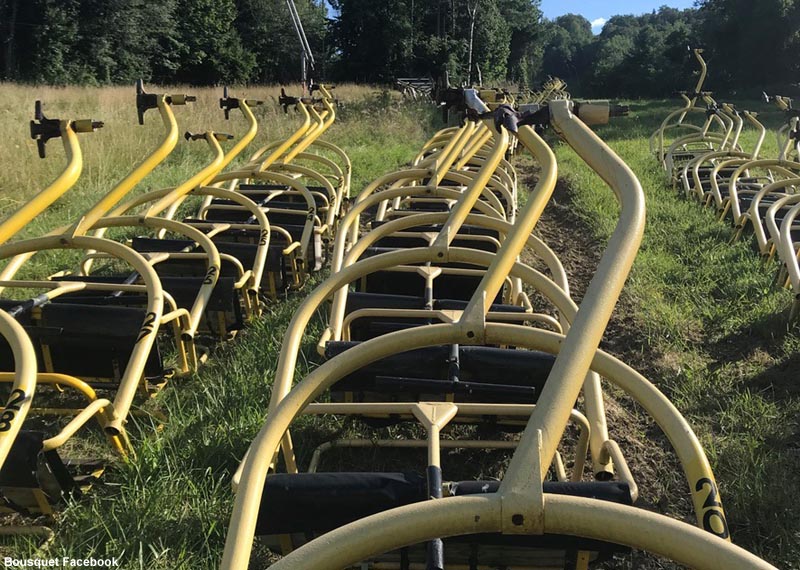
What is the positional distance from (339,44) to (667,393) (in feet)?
122

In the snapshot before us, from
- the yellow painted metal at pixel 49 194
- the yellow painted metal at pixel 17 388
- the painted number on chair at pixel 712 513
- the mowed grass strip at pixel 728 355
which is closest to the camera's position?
the painted number on chair at pixel 712 513

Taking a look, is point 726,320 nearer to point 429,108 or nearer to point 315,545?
point 315,545

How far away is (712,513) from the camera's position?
4.24ft

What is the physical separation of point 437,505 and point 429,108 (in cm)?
1535

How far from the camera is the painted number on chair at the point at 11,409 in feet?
5.78

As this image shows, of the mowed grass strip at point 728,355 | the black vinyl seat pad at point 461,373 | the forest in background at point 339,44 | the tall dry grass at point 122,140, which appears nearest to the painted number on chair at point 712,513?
the black vinyl seat pad at point 461,373

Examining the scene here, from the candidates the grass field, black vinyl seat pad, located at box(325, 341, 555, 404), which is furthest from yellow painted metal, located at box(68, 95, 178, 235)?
black vinyl seat pad, located at box(325, 341, 555, 404)

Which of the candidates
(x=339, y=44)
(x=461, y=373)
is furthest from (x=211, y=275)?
(x=339, y=44)

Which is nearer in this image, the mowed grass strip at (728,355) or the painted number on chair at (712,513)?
the painted number on chair at (712,513)

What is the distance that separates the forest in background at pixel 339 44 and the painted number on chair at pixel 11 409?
25855mm

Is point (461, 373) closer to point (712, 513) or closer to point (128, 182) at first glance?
point (712, 513)

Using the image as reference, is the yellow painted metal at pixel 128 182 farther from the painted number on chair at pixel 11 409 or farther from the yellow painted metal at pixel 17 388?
the painted number on chair at pixel 11 409

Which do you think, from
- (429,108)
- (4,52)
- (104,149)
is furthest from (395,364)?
(4,52)

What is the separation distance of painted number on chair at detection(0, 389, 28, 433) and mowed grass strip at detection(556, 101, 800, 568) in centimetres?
228
